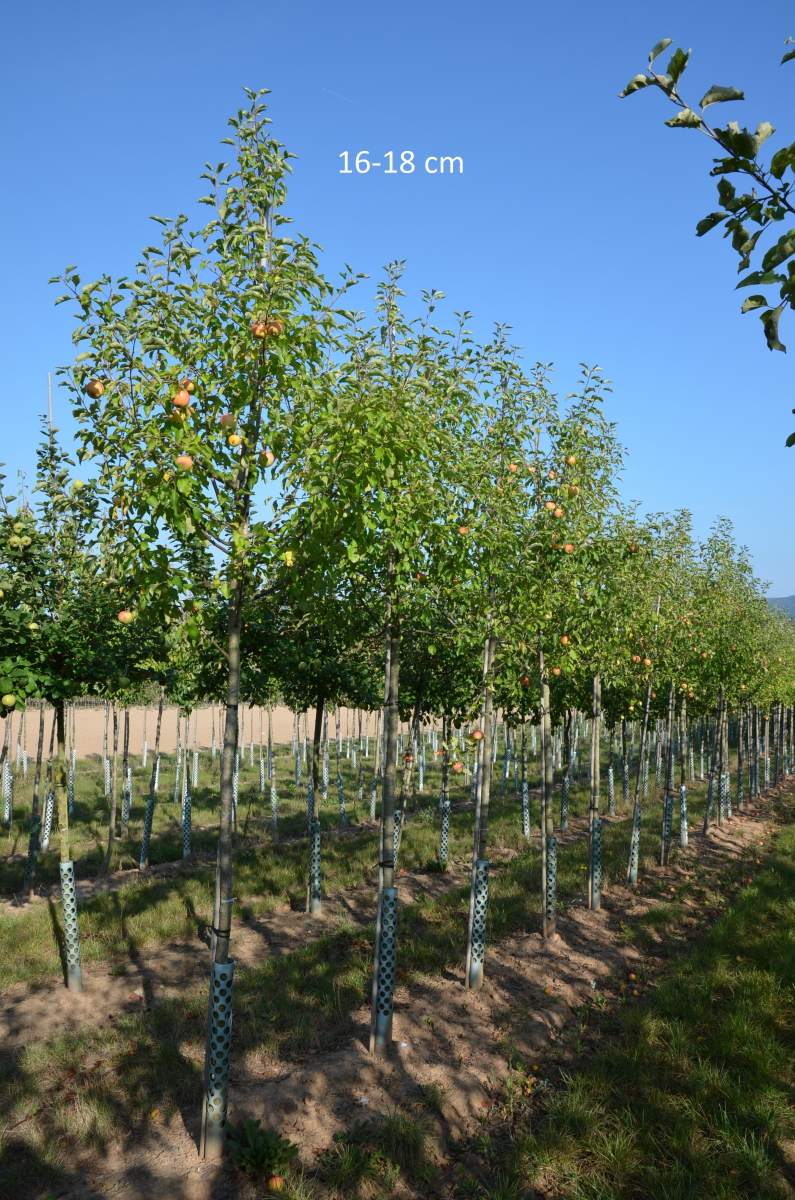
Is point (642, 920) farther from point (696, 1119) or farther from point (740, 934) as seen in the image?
point (696, 1119)

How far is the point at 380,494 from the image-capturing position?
290 inches

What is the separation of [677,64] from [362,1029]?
33.1 ft

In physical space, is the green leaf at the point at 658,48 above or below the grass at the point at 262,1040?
above

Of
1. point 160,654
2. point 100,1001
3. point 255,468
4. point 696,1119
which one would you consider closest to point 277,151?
point 255,468

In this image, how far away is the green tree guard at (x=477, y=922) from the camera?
1050cm

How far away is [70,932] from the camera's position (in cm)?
1108

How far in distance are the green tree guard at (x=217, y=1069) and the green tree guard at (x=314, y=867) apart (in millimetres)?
7510

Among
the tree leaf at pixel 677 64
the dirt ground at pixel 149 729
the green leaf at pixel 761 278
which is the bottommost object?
the dirt ground at pixel 149 729

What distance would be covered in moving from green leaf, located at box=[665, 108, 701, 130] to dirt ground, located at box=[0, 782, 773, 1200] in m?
7.98

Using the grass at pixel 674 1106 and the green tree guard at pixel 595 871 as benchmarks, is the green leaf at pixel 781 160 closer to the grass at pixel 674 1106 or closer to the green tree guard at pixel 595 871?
the grass at pixel 674 1106

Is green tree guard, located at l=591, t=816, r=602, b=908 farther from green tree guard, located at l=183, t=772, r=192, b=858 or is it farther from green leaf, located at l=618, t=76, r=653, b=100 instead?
green leaf, located at l=618, t=76, r=653, b=100

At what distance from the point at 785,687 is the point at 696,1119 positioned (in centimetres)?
2887

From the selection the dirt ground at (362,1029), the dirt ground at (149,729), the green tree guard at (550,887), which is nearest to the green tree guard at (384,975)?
the dirt ground at (362,1029)

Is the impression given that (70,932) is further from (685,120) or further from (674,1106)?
(685,120)
